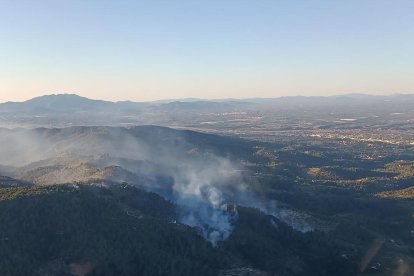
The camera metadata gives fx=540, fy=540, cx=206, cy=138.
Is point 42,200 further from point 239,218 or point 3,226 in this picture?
point 239,218

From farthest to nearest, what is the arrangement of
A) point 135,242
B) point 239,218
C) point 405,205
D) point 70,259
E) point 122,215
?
point 405,205 → point 239,218 → point 122,215 → point 135,242 → point 70,259

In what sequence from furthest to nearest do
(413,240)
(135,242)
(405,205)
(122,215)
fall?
(405,205) → (413,240) → (122,215) → (135,242)

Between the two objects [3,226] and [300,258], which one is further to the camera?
[300,258]

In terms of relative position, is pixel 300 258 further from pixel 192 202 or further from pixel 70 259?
pixel 70 259

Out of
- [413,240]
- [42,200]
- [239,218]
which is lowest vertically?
[413,240]

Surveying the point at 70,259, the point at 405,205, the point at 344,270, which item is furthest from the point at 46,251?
the point at 405,205

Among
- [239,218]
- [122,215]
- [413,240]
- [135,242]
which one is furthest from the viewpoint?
[413,240]

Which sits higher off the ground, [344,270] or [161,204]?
[161,204]

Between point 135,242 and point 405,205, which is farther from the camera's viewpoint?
point 405,205

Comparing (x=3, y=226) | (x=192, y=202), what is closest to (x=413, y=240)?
(x=192, y=202)
